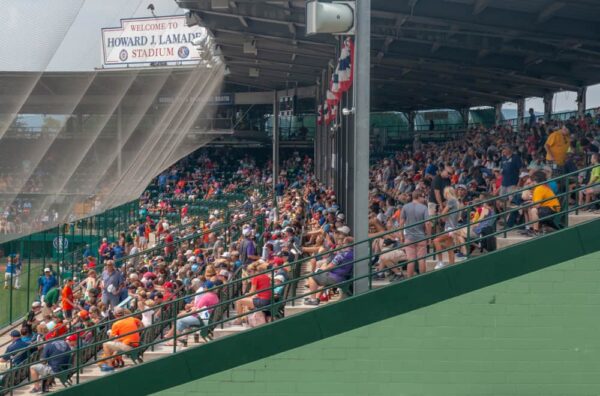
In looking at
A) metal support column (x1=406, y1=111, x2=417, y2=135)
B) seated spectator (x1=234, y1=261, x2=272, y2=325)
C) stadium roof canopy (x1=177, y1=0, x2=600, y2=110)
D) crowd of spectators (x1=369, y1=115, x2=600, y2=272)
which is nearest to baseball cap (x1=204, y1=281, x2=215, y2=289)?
seated spectator (x1=234, y1=261, x2=272, y2=325)

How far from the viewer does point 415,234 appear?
1154 cm

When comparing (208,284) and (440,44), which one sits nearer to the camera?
(208,284)

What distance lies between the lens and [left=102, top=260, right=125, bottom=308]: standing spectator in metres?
16.5

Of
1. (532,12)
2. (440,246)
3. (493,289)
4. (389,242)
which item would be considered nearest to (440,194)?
(389,242)

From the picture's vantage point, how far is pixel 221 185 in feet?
164

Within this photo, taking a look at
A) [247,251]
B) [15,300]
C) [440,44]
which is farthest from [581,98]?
[247,251]

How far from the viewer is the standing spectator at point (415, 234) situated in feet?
36.5

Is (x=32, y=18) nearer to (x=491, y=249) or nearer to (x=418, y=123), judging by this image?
(x=491, y=249)

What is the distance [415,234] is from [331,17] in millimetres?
2892

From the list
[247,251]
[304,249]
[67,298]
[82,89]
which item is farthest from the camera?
[67,298]

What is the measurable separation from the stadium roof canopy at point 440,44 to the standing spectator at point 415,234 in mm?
7555

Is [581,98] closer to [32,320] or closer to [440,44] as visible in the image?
[440,44]

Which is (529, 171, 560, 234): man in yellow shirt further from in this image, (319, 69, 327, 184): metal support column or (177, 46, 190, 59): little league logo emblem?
(177, 46, 190, 59): little league logo emblem

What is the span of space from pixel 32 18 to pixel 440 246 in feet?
17.8
